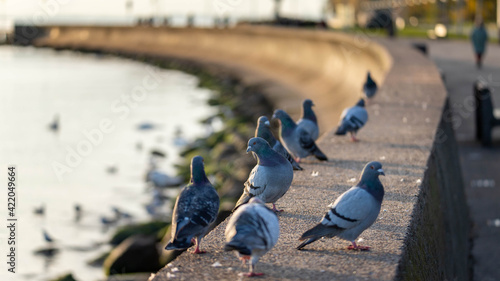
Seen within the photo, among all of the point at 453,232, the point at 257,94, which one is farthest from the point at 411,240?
the point at 257,94

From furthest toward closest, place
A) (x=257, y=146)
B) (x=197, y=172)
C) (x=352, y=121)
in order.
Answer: (x=352, y=121)
(x=257, y=146)
(x=197, y=172)

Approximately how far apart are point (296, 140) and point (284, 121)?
0.26 m

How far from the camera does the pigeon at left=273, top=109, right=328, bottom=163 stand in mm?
9273

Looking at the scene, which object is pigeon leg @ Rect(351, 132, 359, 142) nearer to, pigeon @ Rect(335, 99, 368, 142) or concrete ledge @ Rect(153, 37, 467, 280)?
pigeon @ Rect(335, 99, 368, 142)

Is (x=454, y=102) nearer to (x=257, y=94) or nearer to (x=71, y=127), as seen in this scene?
(x=257, y=94)

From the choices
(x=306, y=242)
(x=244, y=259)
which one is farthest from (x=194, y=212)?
(x=306, y=242)

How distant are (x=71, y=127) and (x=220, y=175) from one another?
→ 17.7 meters

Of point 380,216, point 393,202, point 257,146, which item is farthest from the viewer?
point 393,202

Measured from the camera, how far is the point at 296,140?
9.32m

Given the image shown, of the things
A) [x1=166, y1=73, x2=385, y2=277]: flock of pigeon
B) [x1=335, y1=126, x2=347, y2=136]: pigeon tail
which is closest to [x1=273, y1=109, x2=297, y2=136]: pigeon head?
[x1=335, y1=126, x2=347, y2=136]: pigeon tail

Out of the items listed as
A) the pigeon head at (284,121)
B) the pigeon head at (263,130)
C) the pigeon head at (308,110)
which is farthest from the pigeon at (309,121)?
the pigeon head at (263,130)

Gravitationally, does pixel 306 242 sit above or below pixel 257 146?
Result: below

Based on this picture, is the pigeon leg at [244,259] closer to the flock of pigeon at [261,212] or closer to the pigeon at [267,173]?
the flock of pigeon at [261,212]

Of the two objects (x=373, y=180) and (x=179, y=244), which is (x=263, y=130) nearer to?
(x=373, y=180)
